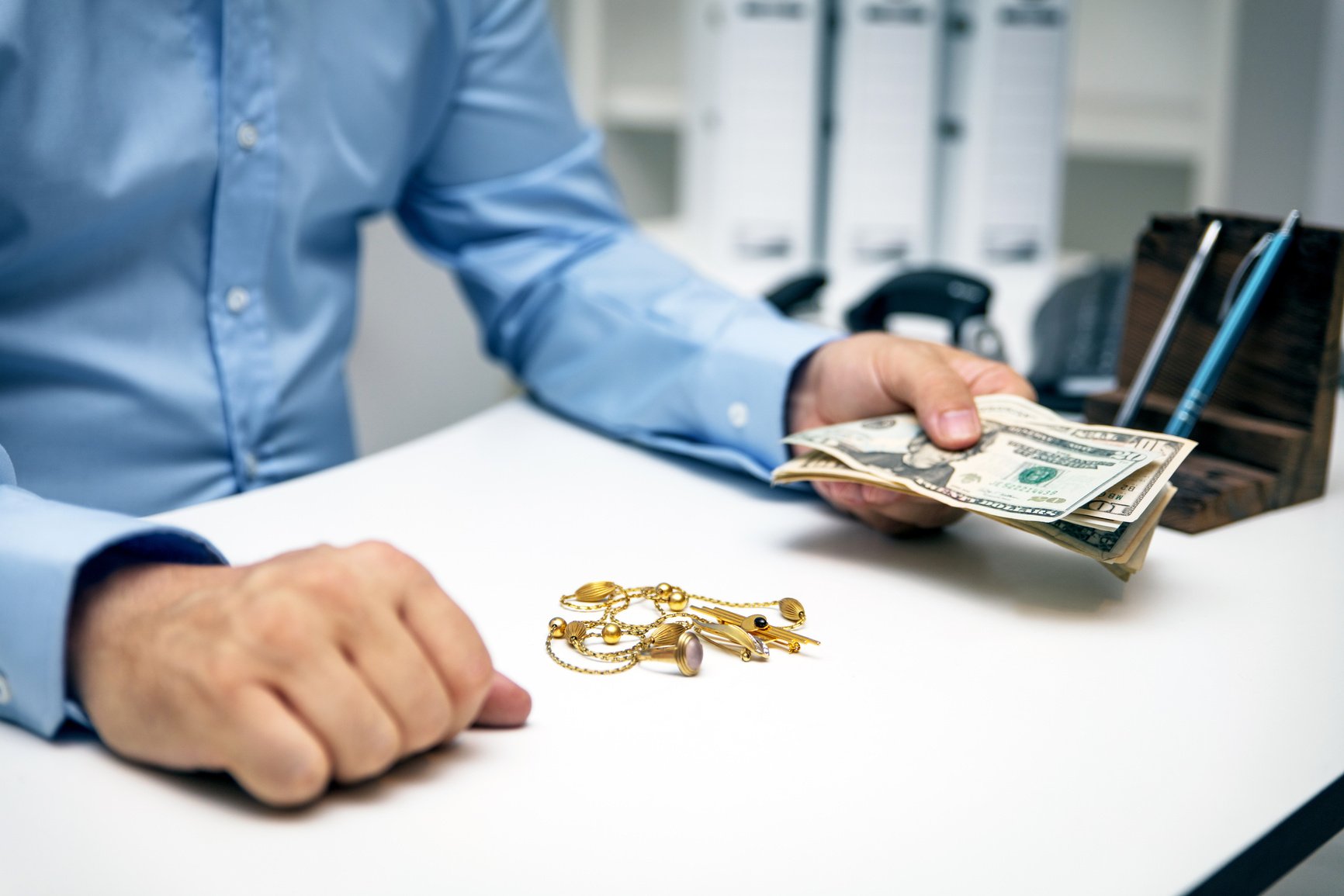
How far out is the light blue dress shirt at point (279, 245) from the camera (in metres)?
0.77

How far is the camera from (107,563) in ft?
1.66

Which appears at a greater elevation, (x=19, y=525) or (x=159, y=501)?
(x=19, y=525)

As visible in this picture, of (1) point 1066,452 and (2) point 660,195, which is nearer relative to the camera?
(1) point 1066,452

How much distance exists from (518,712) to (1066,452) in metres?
0.36

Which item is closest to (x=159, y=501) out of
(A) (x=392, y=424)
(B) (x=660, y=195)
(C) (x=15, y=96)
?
(C) (x=15, y=96)

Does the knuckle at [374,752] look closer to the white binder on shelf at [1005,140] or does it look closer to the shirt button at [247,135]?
the shirt button at [247,135]

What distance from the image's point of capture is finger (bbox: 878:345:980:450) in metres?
0.70

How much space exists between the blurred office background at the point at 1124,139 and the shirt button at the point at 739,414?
782mm

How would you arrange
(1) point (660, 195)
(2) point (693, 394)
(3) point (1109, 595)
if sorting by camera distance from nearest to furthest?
(3) point (1109, 595) → (2) point (693, 394) → (1) point (660, 195)

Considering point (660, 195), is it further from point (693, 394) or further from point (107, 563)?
point (107, 563)

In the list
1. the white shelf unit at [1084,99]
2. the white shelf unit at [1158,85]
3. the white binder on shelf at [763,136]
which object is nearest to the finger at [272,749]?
the white shelf unit at [1084,99]

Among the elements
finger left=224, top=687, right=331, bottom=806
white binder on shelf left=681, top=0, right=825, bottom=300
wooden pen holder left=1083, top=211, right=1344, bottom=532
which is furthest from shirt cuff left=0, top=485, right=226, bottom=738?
white binder on shelf left=681, top=0, right=825, bottom=300

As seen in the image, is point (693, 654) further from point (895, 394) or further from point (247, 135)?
point (247, 135)

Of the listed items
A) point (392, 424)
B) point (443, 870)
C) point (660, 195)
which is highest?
point (660, 195)
